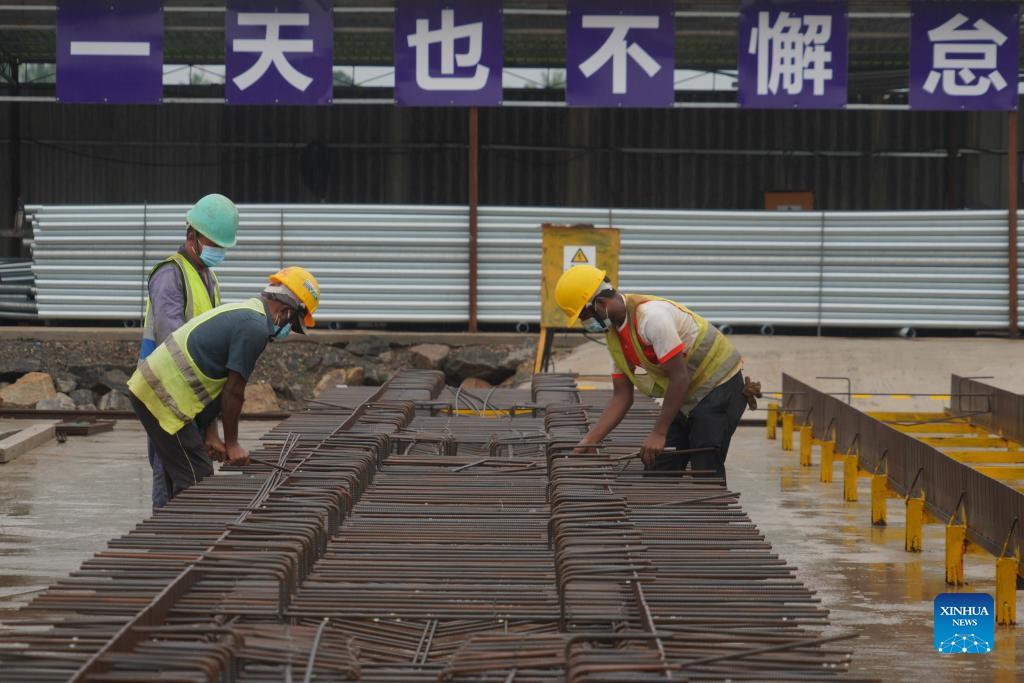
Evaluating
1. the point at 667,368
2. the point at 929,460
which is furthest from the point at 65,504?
the point at 929,460

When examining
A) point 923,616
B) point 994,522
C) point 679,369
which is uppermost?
point 679,369

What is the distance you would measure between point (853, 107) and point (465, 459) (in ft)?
39.5

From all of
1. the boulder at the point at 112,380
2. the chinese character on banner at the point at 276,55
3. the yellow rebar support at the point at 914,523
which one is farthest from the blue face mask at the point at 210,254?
the boulder at the point at 112,380

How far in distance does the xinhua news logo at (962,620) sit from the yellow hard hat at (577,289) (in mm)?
2594

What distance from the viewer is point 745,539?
18.4 feet

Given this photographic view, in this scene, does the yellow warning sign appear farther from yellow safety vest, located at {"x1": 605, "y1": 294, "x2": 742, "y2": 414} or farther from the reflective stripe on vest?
the reflective stripe on vest

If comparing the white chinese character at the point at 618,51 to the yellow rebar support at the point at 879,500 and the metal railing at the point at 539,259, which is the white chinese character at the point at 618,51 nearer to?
the metal railing at the point at 539,259

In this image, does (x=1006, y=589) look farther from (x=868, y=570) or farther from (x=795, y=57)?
(x=795, y=57)

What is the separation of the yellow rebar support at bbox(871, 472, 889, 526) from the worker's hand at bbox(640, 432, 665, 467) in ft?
11.3

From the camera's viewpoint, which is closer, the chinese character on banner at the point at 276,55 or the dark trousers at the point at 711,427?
the dark trousers at the point at 711,427

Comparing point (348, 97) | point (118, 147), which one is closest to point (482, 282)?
point (348, 97)

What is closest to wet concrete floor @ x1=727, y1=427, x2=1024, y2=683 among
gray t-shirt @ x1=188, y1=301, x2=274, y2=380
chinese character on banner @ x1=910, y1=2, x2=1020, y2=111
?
gray t-shirt @ x1=188, y1=301, x2=274, y2=380

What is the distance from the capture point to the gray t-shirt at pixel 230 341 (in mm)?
6848

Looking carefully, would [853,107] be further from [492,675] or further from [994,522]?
[492,675]
